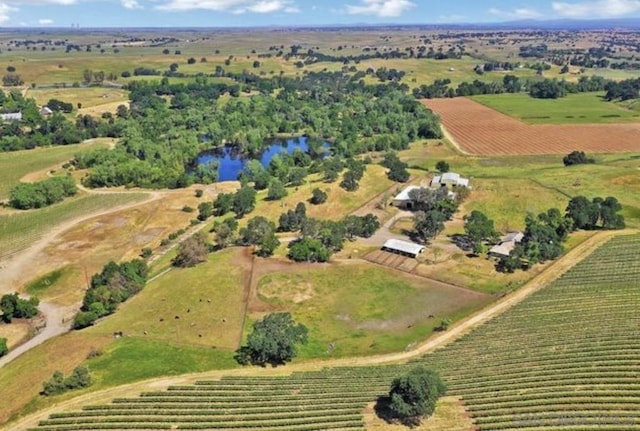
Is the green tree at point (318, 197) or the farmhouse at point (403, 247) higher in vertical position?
the green tree at point (318, 197)

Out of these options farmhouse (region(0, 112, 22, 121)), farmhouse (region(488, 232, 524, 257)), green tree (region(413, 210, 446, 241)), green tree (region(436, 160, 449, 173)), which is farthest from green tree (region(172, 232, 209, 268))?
farmhouse (region(0, 112, 22, 121))

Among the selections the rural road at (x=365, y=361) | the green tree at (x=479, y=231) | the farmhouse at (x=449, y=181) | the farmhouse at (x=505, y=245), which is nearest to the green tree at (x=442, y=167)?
the farmhouse at (x=449, y=181)

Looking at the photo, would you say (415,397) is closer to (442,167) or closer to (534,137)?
(442,167)

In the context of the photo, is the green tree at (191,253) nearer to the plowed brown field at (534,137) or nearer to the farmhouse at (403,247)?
the farmhouse at (403,247)

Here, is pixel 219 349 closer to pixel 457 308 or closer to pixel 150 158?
pixel 457 308

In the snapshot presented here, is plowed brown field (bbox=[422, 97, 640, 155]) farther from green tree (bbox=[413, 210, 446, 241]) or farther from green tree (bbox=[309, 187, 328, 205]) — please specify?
green tree (bbox=[413, 210, 446, 241])
